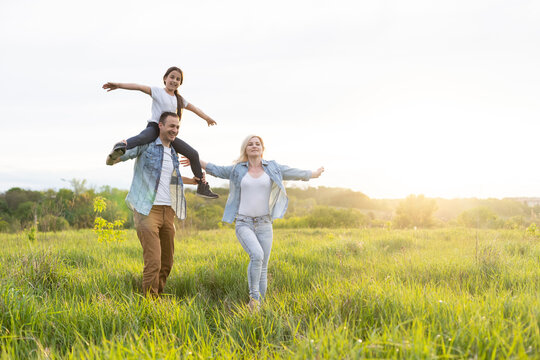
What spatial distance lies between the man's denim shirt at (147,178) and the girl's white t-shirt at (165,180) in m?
0.05

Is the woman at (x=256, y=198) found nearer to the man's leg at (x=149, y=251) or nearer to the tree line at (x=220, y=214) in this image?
the man's leg at (x=149, y=251)

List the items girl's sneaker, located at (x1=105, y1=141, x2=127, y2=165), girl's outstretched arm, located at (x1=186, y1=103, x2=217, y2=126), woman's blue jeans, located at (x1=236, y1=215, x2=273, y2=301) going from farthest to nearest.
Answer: girl's outstretched arm, located at (x1=186, y1=103, x2=217, y2=126)
woman's blue jeans, located at (x1=236, y1=215, x2=273, y2=301)
girl's sneaker, located at (x1=105, y1=141, x2=127, y2=165)

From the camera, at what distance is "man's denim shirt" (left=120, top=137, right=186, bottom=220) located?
4.57m

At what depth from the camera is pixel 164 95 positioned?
5227mm

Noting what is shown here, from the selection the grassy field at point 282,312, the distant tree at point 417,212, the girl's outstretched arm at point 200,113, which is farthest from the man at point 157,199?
the distant tree at point 417,212

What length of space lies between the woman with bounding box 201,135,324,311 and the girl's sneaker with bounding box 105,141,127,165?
1307mm

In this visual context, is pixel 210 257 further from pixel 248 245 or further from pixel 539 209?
pixel 539 209

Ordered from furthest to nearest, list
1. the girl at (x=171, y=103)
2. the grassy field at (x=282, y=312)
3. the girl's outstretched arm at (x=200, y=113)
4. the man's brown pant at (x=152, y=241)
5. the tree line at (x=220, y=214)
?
the tree line at (x=220, y=214), the girl's outstretched arm at (x=200, y=113), the girl at (x=171, y=103), the man's brown pant at (x=152, y=241), the grassy field at (x=282, y=312)

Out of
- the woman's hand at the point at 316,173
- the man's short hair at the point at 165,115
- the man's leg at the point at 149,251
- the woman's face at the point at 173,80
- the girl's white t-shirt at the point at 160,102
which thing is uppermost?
the woman's face at the point at 173,80

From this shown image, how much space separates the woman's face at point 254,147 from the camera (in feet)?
17.0

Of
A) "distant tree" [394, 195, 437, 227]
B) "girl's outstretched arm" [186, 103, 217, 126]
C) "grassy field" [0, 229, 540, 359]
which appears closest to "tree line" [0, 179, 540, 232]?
"distant tree" [394, 195, 437, 227]

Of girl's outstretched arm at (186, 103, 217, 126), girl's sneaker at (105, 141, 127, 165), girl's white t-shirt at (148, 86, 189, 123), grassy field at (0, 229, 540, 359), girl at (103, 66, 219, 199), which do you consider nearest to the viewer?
grassy field at (0, 229, 540, 359)

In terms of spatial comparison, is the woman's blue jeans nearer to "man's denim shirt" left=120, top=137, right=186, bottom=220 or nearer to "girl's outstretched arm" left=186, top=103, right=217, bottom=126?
"man's denim shirt" left=120, top=137, right=186, bottom=220

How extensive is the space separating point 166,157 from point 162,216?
0.77 meters
